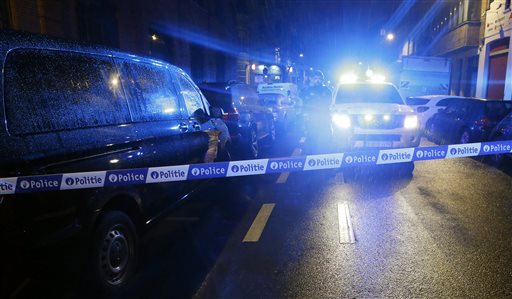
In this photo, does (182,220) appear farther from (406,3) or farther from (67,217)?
(406,3)

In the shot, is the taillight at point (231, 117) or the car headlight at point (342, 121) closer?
the car headlight at point (342, 121)

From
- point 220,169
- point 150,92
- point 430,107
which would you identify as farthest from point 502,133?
point 150,92

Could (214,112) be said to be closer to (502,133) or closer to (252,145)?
(252,145)

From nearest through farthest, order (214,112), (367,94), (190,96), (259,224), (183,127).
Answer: (183,127), (259,224), (190,96), (214,112), (367,94)

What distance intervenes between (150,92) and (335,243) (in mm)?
2709

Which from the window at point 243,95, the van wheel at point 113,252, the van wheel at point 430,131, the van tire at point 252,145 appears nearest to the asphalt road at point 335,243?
the van wheel at point 113,252

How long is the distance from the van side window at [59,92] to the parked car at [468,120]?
903cm

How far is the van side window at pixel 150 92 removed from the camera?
14.1 ft

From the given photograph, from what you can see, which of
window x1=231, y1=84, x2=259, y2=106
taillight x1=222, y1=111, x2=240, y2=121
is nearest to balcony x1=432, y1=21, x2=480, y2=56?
window x1=231, y1=84, x2=259, y2=106

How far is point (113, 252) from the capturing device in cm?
373

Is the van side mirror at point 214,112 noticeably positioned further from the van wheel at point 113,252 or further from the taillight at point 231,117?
the van wheel at point 113,252

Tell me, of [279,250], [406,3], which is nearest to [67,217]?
[279,250]

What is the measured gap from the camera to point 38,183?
2.97 meters

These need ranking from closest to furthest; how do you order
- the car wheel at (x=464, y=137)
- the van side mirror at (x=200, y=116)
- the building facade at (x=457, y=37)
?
the van side mirror at (x=200, y=116) → the car wheel at (x=464, y=137) → the building facade at (x=457, y=37)
